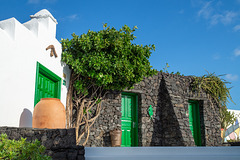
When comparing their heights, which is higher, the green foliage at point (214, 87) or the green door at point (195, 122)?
the green foliage at point (214, 87)

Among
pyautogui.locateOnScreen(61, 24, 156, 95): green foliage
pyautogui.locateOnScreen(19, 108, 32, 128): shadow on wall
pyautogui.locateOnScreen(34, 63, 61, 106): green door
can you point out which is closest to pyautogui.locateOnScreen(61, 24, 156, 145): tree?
pyautogui.locateOnScreen(61, 24, 156, 95): green foliage

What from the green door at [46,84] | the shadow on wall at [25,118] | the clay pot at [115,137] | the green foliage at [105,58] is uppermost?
the green foliage at [105,58]

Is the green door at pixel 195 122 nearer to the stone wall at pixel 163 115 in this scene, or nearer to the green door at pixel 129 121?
the stone wall at pixel 163 115

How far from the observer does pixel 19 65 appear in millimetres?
4633

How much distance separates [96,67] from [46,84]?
4.39ft

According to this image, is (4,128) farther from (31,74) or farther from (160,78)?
(160,78)

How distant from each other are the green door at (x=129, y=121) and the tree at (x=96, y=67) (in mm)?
799

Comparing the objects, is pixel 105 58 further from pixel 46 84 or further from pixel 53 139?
pixel 53 139

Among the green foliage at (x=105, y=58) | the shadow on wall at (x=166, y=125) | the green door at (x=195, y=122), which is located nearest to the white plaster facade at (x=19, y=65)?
the green foliage at (x=105, y=58)

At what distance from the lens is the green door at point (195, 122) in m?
9.72

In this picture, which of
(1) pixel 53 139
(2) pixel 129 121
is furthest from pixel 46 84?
(2) pixel 129 121

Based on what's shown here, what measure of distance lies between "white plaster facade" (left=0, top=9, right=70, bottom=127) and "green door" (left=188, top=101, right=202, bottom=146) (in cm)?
593

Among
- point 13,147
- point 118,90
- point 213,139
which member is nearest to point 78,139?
point 118,90

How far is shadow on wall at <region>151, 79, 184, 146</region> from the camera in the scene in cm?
863
